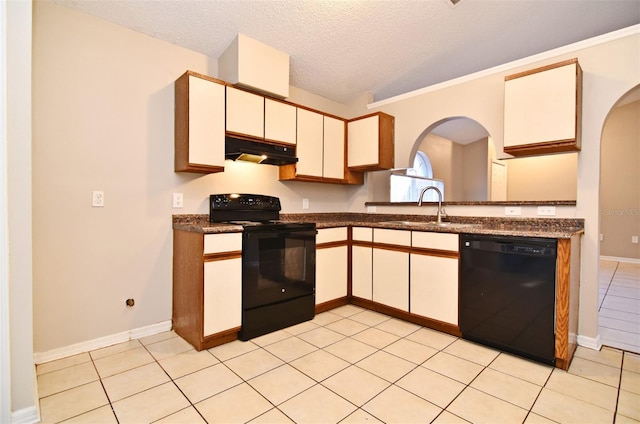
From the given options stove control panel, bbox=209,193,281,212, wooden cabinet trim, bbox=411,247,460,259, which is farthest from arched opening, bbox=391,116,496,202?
stove control panel, bbox=209,193,281,212

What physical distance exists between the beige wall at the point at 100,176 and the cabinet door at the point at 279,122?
714 mm

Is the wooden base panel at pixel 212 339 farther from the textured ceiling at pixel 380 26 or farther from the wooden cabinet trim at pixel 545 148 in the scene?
the wooden cabinet trim at pixel 545 148

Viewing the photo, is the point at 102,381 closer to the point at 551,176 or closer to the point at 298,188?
the point at 298,188

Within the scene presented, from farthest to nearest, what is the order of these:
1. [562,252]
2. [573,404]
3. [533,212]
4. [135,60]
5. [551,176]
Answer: [551,176]
[533,212]
[135,60]
[562,252]
[573,404]

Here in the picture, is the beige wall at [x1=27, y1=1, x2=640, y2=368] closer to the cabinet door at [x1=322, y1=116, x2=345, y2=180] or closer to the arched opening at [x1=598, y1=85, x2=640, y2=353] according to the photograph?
the cabinet door at [x1=322, y1=116, x2=345, y2=180]

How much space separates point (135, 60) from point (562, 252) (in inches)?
131

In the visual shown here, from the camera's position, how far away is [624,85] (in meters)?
2.26

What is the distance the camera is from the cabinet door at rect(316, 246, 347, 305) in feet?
9.96

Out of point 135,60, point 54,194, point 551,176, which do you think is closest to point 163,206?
point 54,194

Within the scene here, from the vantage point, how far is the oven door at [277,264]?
2455 millimetres

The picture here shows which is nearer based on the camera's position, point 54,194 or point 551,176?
point 54,194

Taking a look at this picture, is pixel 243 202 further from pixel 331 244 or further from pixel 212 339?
pixel 212 339

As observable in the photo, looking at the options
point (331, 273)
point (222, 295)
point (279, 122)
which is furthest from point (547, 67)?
point (222, 295)

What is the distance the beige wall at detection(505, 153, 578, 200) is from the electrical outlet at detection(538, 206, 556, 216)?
3521 millimetres
